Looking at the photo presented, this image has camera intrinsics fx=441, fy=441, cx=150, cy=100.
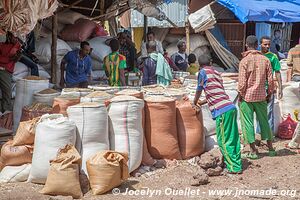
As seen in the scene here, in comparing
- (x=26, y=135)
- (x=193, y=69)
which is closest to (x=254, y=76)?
(x=26, y=135)

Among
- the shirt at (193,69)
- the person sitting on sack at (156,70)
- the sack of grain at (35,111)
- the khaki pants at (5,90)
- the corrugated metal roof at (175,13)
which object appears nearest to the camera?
the sack of grain at (35,111)

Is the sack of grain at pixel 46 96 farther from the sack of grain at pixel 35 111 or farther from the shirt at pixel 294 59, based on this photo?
the shirt at pixel 294 59

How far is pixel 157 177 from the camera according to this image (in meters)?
5.07

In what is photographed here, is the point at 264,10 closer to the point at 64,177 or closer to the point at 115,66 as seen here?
the point at 115,66

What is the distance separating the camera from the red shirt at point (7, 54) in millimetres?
6586

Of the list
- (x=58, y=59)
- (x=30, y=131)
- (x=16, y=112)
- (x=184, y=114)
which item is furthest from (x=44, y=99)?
(x=58, y=59)

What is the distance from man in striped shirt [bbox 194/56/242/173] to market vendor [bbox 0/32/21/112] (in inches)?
118

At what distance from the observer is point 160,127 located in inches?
213

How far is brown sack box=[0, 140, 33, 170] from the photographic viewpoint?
4.82 meters

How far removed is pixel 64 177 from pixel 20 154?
787 mm

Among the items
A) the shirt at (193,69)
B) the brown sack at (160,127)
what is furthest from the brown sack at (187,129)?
the shirt at (193,69)

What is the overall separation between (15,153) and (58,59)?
3725mm

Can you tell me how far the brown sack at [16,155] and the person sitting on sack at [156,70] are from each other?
3098 mm

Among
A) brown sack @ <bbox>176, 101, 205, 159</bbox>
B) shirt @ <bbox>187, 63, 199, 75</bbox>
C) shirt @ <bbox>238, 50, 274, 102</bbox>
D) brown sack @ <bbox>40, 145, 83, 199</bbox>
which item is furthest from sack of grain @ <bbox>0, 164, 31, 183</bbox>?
shirt @ <bbox>187, 63, 199, 75</bbox>
